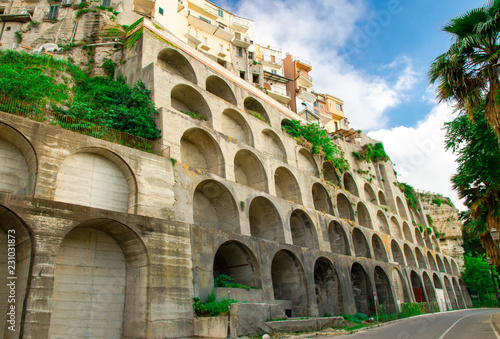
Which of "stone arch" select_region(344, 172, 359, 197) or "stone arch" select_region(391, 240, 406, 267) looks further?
"stone arch" select_region(391, 240, 406, 267)

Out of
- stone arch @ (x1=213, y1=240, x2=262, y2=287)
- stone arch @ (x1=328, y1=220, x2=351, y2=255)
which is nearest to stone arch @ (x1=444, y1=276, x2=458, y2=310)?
stone arch @ (x1=328, y1=220, x2=351, y2=255)

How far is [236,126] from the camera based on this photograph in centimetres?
2650

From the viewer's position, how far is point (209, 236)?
55.3 ft

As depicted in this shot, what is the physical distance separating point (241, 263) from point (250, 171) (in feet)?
24.8

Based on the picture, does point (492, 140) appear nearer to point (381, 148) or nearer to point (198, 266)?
point (198, 266)

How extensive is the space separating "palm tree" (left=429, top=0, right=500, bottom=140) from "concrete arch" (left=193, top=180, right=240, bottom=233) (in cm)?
1166

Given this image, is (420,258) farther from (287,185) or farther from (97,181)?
(97,181)

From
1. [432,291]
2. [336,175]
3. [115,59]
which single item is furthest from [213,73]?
[432,291]

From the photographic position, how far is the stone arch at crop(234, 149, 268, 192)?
24.6m

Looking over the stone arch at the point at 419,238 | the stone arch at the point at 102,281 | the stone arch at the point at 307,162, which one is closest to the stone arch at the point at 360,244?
the stone arch at the point at 307,162

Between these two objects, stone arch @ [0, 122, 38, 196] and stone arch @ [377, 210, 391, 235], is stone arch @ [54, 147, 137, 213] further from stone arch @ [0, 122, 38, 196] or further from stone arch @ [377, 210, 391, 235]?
stone arch @ [377, 210, 391, 235]

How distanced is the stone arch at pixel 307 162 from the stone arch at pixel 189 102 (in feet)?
35.1

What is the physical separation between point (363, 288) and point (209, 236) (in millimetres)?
17370

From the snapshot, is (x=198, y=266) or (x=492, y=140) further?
(x=198, y=266)
